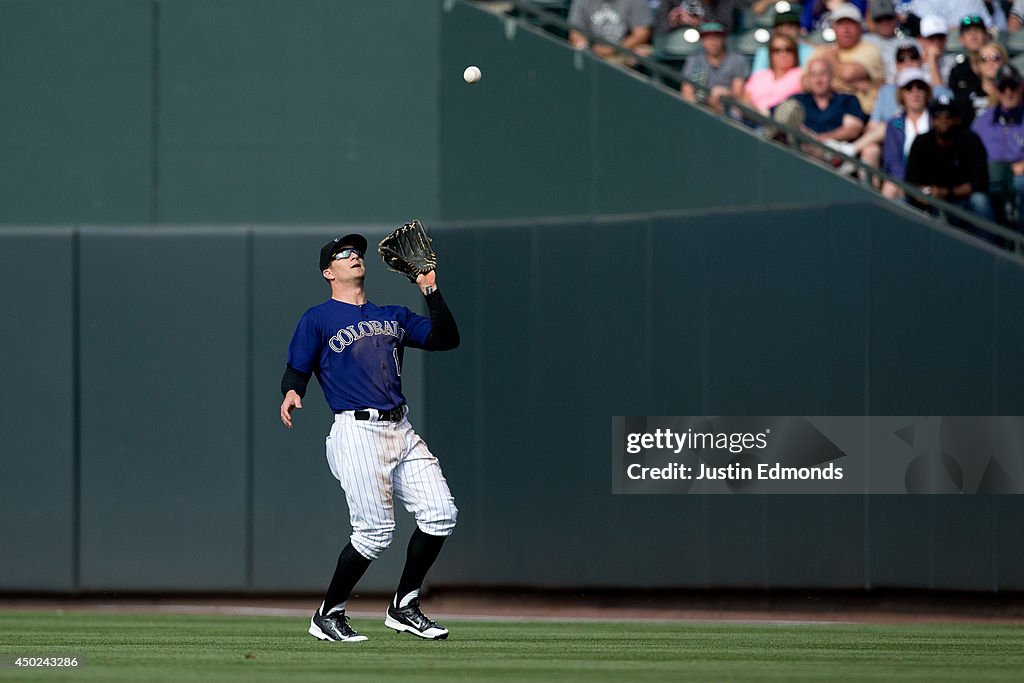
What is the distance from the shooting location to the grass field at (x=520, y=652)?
5.83 m

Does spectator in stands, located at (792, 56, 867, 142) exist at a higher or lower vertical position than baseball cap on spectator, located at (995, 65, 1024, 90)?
lower

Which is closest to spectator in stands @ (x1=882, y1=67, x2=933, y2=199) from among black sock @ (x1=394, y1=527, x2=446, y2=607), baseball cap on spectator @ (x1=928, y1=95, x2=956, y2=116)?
baseball cap on spectator @ (x1=928, y1=95, x2=956, y2=116)

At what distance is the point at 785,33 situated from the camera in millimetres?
10555

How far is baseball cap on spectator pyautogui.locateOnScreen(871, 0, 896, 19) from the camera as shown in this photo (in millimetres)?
11414

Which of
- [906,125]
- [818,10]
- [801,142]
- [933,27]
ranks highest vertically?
[818,10]

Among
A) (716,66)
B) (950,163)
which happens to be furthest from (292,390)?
(716,66)

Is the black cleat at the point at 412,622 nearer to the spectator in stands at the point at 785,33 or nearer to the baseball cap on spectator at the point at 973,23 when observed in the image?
the spectator in stands at the point at 785,33

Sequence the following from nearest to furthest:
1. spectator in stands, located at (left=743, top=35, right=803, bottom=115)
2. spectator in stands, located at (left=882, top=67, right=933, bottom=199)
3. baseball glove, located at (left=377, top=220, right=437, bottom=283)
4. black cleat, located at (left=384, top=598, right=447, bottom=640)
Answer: baseball glove, located at (left=377, top=220, right=437, bottom=283) → black cleat, located at (left=384, top=598, right=447, bottom=640) → spectator in stands, located at (left=882, top=67, right=933, bottom=199) → spectator in stands, located at (left=743, top=35, right=803, bottom=115)

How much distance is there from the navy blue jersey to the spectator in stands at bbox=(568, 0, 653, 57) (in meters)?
4.38

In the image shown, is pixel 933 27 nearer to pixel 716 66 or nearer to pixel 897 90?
pixel 897 90

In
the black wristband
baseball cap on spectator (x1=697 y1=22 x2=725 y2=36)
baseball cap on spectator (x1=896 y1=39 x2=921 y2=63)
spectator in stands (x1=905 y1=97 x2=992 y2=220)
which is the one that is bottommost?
the black wristband

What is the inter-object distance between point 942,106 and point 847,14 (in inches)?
63.2

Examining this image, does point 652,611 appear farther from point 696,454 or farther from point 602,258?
point 602,258

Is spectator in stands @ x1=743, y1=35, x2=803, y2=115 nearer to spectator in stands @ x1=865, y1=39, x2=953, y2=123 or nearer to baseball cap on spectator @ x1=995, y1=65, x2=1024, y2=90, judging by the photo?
spectator in stands @ x1=865, y1=39, x2=953, y2=123
